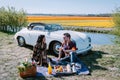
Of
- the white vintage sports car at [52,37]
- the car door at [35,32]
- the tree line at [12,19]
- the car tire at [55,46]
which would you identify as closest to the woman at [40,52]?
the white vintage sports car at [52,37]

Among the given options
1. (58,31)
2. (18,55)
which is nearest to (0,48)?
(18,55)

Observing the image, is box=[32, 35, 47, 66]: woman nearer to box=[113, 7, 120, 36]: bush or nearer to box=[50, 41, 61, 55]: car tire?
box=[50, 41, 61, 55]: car tire

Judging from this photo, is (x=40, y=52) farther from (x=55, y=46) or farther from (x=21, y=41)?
(x=21, y=41)

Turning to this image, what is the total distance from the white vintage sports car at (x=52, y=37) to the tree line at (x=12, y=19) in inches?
615

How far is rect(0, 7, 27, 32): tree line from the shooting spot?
29.5m

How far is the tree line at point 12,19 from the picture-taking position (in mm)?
29453

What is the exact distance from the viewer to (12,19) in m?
29.5

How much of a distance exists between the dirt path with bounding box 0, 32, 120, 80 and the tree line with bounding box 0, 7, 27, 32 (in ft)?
50.0

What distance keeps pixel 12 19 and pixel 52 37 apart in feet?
60.2

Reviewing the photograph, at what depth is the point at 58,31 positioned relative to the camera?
12.5 meters

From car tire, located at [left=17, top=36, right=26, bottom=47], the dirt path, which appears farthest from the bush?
car tire, located at [left=17, top=36, right=26, bottom=47]

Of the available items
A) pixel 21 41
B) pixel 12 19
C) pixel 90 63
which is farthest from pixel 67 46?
pixel 12 19

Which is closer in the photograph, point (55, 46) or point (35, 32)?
point (55, 46)

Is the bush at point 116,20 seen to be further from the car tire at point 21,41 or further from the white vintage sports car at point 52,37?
the car tire at point 21,41
